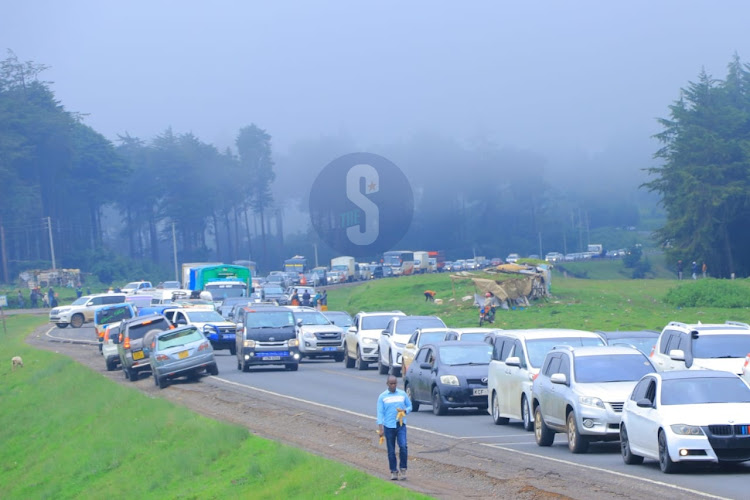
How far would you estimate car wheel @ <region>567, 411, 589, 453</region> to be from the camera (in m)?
16.2

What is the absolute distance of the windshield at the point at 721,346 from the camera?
2008cm

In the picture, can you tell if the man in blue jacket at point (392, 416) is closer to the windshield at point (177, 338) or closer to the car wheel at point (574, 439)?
the car wheel at point (574, 439)

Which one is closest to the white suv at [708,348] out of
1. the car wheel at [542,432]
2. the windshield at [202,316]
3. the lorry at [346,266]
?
the car wheel at [542,432]

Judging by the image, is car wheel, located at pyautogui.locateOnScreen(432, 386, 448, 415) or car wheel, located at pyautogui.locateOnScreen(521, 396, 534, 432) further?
car wheel, located at pyautogui.locateOnScreen(432, 386, 448, 415)

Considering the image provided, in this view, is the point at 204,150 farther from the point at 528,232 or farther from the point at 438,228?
the point at 528,232

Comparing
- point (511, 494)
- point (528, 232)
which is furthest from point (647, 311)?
point (528, 232)

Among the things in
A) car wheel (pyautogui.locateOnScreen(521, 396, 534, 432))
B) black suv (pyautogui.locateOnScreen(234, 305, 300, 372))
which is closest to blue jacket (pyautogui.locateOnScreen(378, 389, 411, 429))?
car wheel (pyautogui.locateOnScreen(521, 396, 534, 432))

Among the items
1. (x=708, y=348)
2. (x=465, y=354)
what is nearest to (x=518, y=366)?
(x=708, y=348)

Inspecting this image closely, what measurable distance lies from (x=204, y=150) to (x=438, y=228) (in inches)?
1632

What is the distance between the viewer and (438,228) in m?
151

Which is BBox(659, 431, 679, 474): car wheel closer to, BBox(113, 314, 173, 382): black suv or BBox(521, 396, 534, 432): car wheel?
BBox(521, 396, 534, 432): car wheel

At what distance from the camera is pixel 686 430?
1345cm

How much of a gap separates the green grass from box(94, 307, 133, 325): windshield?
15236 millimetres

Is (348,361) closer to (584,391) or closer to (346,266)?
(584,391)
